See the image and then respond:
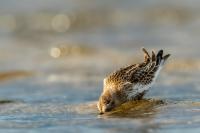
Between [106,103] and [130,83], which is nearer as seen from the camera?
[106,103]

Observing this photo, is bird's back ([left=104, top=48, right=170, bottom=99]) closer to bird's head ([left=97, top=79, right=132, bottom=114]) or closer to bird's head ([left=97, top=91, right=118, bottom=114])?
bird's head ([left=97, top=79, right=132, bottom=114])

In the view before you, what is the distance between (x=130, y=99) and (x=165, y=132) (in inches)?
68.4

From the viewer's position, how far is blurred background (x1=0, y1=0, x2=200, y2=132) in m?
10.2

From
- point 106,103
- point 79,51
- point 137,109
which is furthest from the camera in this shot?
point 79,51

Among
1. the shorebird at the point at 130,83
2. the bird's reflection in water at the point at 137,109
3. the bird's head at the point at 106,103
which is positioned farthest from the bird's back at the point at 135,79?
the bird's head at the point at 106,103

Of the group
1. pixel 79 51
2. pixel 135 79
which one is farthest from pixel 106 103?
pixel 79 51

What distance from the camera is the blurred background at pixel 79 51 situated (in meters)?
10.2

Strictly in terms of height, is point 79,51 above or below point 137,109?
above

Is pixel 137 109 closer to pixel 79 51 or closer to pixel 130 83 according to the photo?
pixel 130 83

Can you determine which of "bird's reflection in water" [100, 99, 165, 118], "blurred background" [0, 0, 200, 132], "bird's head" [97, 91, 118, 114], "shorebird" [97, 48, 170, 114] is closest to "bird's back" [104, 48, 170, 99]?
"shorebird" [97, 48, 170, 114]

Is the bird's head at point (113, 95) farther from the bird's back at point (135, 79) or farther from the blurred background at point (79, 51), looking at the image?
the blurred background at point (79, 51)

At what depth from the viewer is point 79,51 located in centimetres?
1683

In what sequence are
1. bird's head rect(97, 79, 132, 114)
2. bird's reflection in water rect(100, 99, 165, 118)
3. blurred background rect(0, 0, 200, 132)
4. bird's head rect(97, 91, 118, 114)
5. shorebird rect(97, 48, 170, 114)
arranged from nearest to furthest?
bird's reflection in water rect(100, 99, 165, 118)
bird's head rect(97, 91, 118, 114)
bird's head rect(97, 79, 132, 114)
shorebird rect(97, 48, 170, 114)
blurred background rect(0, 0, 200, 132)

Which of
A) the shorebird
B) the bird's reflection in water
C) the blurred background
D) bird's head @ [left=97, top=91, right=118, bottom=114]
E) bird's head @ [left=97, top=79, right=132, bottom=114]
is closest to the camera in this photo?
the bird's reflection in water
